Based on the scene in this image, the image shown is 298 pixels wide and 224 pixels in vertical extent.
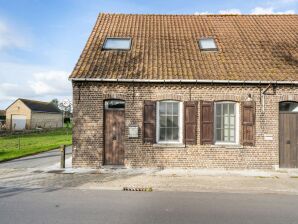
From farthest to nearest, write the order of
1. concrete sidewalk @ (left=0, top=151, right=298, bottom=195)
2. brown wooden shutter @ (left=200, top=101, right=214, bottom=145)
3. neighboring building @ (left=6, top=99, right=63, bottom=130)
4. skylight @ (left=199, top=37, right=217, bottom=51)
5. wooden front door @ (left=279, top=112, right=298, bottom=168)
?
neighboring building @ (left=6, top=99, right=63, bottom=130), skylight @ (left=199, top=37, right=217, bottom=51), wooden front door @ (left=279, top=112, right=298, bottom=168), brown wooden shutter @ (left=200, top=101, right=214, bottom=145), concrete sidewalk @ (left=0, top=151, right=298, bottom=195)

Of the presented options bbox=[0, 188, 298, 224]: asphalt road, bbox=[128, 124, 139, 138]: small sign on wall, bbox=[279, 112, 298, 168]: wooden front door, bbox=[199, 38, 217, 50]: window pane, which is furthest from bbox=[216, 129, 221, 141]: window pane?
bbox=[0, 188, 298, 224]: asphalt road

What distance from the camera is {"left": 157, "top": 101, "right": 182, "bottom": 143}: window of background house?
42.0 feet

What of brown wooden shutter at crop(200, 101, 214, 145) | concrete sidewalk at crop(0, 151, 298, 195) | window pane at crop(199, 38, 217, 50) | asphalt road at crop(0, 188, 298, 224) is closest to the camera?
asphalt road at crop(0, 188, 298, 224)

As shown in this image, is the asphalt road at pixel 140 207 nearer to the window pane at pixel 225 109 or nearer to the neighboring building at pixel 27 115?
the window pane at pixel 225 109

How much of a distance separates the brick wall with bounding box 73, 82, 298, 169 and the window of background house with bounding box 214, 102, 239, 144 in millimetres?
423

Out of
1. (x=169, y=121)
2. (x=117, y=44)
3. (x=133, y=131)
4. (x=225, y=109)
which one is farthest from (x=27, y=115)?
(x=225, y=109)

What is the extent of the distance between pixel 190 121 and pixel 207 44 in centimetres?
432

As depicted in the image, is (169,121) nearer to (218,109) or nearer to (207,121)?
(207,121)

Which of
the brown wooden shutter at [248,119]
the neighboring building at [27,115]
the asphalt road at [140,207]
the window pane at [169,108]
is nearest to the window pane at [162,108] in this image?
the window pane at [169,108]

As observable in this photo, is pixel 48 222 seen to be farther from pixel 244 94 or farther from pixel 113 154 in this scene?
pixel 244 94

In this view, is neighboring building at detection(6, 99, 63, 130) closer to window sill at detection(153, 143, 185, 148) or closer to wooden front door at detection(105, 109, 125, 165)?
wooden front door at detection(105, 109, 125, 165)

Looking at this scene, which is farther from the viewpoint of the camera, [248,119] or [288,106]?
[288,106]

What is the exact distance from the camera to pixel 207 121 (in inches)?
496

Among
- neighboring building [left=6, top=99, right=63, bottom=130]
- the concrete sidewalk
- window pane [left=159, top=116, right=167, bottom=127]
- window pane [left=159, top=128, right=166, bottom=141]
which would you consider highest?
neighboring building [left=6, top=99, right=63, bottom=130]
